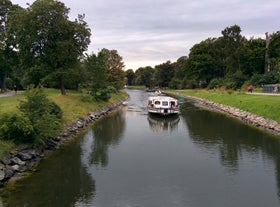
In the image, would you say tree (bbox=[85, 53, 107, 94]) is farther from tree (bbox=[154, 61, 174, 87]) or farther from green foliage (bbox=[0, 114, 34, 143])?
tree (bbox=[154, 61, 174, 87])

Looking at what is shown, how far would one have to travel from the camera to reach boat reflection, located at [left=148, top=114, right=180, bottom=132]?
46.6m

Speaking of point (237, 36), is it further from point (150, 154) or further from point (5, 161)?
point (5, 161)

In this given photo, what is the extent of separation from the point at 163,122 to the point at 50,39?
2038 centimetres

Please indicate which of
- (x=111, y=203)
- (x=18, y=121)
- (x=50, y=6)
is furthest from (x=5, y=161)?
(x=50, y=6)

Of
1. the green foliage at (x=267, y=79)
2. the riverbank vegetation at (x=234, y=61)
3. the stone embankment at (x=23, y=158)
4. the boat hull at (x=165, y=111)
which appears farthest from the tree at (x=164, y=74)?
the stone embankment at (x=23, y=158)

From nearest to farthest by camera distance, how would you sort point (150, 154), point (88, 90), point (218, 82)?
point (150, 154) → point (88, 90) → point (218, 82)

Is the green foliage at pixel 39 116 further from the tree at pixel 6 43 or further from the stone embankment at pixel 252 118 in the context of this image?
the tree at pixel 6 43

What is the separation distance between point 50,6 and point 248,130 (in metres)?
31.6

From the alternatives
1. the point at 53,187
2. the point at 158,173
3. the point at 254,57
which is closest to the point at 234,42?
the point at 254,57

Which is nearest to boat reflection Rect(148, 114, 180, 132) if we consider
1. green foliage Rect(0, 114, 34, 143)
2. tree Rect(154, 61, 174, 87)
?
green foliage Rect(0, 114, 34, 143)

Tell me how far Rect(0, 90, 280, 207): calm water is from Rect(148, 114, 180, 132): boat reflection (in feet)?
19.3

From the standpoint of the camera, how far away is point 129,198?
19922 millimetres

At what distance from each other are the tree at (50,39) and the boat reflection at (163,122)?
14747mm

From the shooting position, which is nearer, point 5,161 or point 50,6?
point 5,161
